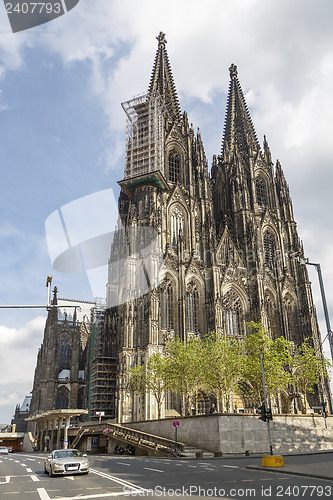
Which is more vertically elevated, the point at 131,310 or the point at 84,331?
the point at 84,331

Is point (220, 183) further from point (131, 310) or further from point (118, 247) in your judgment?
point (131, 310)

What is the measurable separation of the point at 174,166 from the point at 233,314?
22895 mm

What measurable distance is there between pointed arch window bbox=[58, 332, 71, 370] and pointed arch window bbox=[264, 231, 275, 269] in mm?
38606

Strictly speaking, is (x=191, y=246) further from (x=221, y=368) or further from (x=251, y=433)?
(x=251, y=433)

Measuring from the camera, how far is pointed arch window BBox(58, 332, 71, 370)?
240 feet

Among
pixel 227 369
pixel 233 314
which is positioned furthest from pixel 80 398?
pixel 227 369

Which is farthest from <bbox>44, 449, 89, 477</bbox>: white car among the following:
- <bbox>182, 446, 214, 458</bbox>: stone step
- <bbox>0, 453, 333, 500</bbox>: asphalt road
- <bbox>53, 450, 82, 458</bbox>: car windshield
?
<bbox>182, 446, 214, 458</bbox>: stone step

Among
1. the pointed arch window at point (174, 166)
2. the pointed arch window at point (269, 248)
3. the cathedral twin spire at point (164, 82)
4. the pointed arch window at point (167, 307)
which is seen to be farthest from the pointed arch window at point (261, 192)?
the pointed arch window at point (167, 307)

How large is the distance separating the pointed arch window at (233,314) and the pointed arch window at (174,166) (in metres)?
18.2

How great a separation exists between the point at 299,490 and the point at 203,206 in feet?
158

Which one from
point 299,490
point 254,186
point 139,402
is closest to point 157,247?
point 139,402

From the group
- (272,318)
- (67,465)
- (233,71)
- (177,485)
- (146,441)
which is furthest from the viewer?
(233,71)

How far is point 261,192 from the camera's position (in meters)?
65.2

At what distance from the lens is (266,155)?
69125 millimetres
